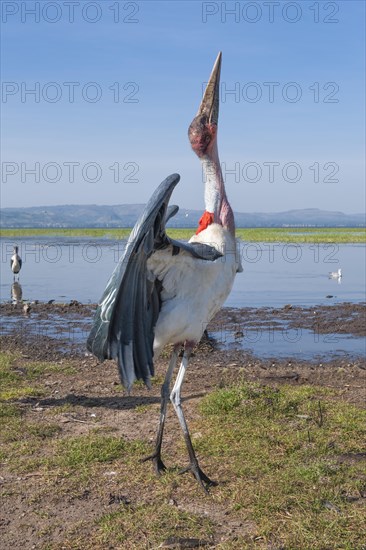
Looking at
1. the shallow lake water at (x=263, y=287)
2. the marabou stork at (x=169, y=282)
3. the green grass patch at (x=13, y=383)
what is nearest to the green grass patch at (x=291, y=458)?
the marabou stork at (x=169, y=282)

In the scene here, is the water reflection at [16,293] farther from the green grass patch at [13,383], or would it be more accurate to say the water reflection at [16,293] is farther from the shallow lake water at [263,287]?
the green grass patch at [13,383]

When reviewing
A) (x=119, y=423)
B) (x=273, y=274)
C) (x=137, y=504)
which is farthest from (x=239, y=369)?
(x=273, y=274)

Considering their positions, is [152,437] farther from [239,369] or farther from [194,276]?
[239,369]

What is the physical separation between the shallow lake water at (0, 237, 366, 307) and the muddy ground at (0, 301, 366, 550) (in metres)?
2.48

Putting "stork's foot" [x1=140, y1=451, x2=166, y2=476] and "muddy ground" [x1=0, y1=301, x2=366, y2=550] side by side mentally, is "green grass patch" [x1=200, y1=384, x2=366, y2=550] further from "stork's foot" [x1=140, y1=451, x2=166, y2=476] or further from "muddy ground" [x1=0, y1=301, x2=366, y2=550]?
"stork's foot" [x1=140, y1=451, x2=166, y2=476]

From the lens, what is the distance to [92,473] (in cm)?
504

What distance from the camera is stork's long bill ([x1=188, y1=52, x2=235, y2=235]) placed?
16.4 ft

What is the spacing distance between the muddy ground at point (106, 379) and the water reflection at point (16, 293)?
195cm

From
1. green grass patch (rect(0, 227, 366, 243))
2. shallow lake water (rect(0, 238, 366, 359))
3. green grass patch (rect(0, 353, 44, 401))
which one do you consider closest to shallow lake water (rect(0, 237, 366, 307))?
shallow lake water (rect(0, 238, 366, 359))

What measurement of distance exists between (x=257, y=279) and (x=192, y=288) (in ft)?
61.0

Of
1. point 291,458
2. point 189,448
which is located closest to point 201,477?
point 189,448

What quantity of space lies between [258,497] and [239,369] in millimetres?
4199

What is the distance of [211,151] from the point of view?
5.09 metres

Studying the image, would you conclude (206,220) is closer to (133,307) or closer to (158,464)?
(133,307)
